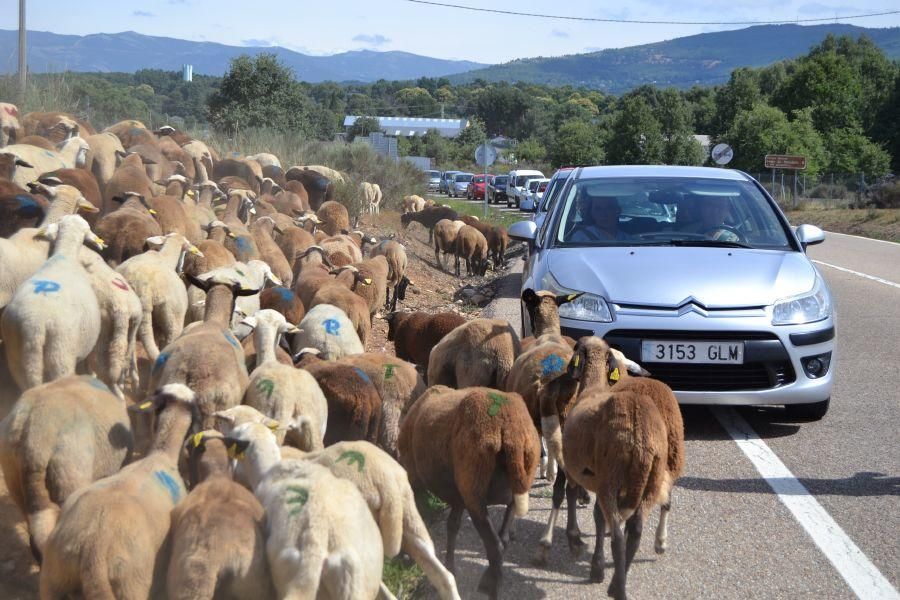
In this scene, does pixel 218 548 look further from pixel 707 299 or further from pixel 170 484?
pixel 707 299

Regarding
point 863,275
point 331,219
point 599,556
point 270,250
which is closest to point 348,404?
point 599,556

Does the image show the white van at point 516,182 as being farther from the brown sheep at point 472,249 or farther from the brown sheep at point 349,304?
the brown sheep at point 349,304

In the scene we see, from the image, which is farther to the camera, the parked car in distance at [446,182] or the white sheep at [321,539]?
the parked car in distance at [446,182]

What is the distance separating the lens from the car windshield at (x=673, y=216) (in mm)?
9296

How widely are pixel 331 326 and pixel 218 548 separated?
4.47 meters

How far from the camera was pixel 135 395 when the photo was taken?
7.80m

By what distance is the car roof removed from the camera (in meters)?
10.1

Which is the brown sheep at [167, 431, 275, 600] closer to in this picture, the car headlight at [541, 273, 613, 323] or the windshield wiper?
the car headlight at [541, 273, 613, 323]

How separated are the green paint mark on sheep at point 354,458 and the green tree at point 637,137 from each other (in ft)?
174

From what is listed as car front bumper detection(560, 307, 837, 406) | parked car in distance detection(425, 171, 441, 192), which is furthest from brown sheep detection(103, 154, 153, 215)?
parked car in distance detection(425, 171, 441, 192)

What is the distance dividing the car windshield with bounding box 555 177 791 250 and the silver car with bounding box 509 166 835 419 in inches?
0.7

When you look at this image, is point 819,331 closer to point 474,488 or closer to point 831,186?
point 474,488


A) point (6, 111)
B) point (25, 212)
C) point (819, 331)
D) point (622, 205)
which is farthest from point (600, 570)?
point (6, 111)

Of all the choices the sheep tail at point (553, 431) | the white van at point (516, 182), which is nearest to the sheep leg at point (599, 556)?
the sheep tail at point (553, 431)
